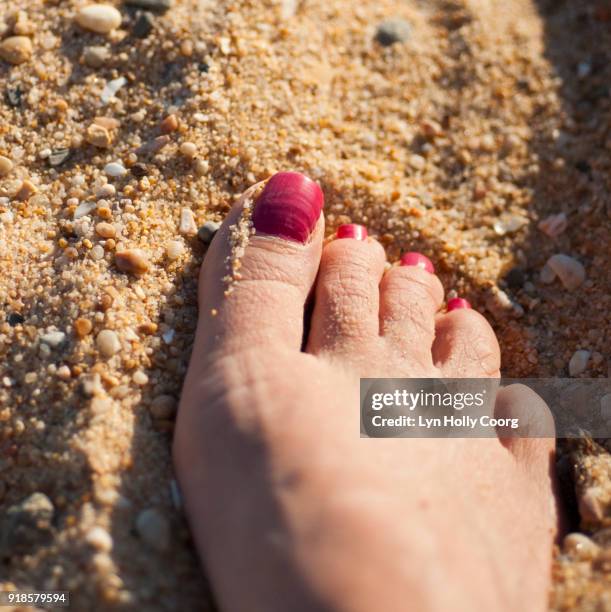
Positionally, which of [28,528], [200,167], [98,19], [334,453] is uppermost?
[98,19]

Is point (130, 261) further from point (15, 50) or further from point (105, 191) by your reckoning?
point (15, 50)

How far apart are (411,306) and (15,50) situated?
4.19ft

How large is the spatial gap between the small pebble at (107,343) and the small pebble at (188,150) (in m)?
0.55

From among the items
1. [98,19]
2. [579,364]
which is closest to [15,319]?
[98,19]

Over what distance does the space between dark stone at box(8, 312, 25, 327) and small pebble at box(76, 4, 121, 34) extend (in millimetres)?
869

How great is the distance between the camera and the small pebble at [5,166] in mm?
1927

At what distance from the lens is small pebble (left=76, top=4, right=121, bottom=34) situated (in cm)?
210

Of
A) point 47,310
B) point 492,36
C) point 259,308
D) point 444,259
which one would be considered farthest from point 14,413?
point 492,36

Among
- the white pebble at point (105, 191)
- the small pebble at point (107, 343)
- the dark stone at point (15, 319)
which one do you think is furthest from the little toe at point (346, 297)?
the dark stone at point (15, 319)

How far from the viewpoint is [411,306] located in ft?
6.25

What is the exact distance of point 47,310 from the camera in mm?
1761

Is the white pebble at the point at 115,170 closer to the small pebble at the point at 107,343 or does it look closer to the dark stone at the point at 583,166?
the small pebble at the point at 107,343

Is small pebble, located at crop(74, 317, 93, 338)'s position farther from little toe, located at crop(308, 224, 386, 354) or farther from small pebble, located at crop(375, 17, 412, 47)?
small pebble, located at crop(375, 17, 412, 47)

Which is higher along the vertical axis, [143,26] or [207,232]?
[143,26]
